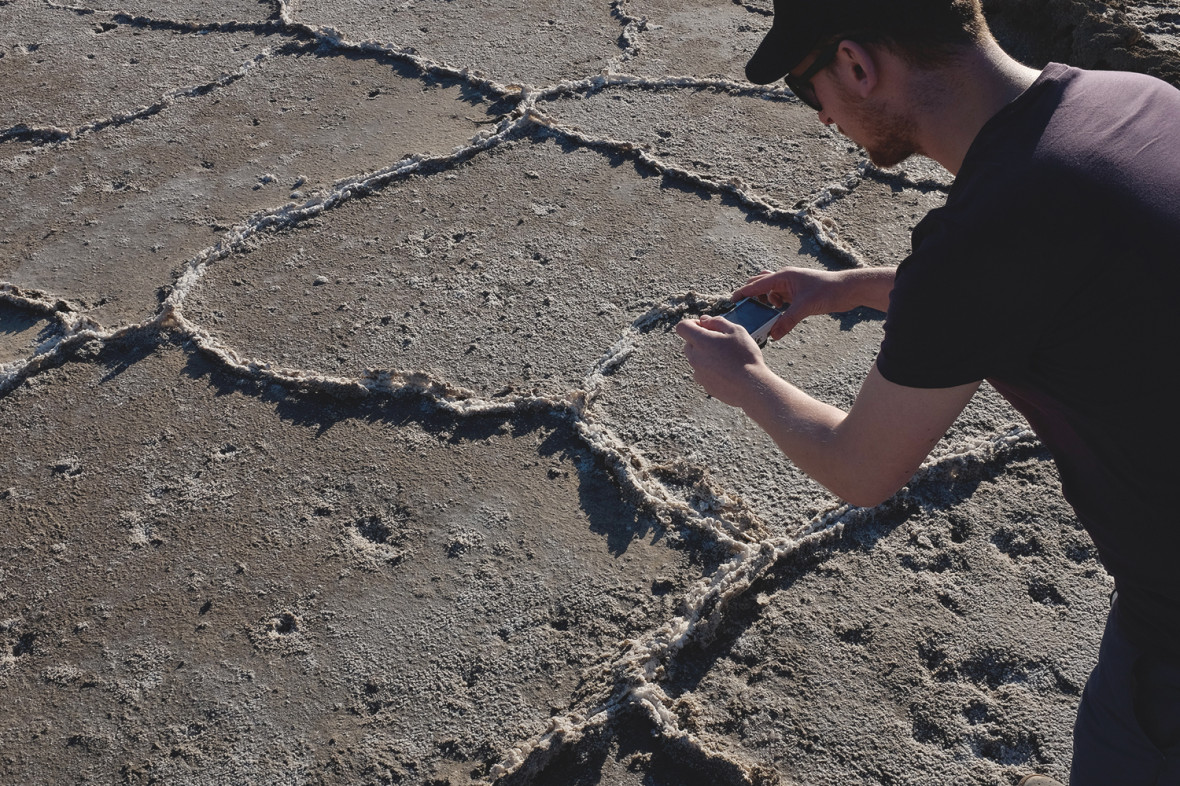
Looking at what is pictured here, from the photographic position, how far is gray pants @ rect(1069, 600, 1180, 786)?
1.07 meters

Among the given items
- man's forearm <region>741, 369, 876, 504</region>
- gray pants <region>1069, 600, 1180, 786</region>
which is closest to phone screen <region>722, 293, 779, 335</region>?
man's forearm <region>741, 369, 876, 504</region>

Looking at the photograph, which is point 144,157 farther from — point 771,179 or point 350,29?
point 771,179

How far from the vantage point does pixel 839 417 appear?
3.97 ft

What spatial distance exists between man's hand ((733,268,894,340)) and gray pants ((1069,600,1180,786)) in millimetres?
600

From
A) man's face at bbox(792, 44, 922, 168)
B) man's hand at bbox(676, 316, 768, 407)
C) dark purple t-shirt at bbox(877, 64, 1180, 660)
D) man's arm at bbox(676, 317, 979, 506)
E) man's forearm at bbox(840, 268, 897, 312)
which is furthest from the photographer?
man's forearm at bbox(840, 268, 897, 312)

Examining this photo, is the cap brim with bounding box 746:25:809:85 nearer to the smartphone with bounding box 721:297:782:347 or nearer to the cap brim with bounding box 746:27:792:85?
the cap brim with bounding box 746:27:792:85

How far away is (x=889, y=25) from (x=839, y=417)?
0.50m

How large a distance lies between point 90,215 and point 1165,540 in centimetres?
295

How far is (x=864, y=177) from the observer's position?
2756 millimetres

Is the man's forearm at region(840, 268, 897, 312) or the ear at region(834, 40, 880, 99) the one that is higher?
the ear at region(834, 40, 880, 99)

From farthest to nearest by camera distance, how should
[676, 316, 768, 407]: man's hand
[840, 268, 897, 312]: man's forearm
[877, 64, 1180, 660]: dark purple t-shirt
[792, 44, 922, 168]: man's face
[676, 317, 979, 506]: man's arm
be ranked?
[840, 268, 897, 312]: man's forearm → [676, 316, 768, 407]: man's hand → [792, 44, 922, 168]: man's face → [676, 317, 979, 506]: man's arm → [877, 64, 1180, 660]: dark purple t-shirt

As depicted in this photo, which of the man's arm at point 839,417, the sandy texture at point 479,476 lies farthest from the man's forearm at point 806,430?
the sandy texture at point 479,476

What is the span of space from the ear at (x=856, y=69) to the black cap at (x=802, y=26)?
3 cm

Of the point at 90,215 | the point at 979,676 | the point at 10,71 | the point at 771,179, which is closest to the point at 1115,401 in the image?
the point at 979,676
